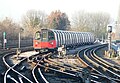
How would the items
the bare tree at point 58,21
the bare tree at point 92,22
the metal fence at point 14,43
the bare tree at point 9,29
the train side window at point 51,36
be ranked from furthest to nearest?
the bare tree at point 92,22
the bare tree at point 58,21
the bare tree at point 9,29
the metal fence at point 14,43
the train side window at point 51,36

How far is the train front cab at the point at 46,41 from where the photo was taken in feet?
98.9

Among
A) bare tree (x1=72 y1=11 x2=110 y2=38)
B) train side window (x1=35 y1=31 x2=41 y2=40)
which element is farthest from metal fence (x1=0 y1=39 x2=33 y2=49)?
bare tree (x1=72 y1=11 x2=110 y2=38)

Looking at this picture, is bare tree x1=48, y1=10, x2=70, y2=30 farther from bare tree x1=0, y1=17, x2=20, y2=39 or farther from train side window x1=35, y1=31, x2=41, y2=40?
train side window x1=35, y1=31, x2=41, y2=40

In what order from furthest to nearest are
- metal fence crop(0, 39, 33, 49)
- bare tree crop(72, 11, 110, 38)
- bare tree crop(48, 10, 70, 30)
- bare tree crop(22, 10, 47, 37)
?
bare tree crop(72, 11, 110, 38), bare tree crop(48, 10, 70, 30), bare tree crop(22, 10, 47, 37), metal fence crop(0, 39, 33, 49)

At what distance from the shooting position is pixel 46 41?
99.2 ft

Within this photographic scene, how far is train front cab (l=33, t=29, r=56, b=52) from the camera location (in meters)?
30.1

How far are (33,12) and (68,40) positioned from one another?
5371cm

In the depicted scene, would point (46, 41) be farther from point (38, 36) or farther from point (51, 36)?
point (38, 36)

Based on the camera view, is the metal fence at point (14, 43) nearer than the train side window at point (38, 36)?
No

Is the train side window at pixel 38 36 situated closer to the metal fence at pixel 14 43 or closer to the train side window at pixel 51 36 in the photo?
the train side window at pixel 51 36

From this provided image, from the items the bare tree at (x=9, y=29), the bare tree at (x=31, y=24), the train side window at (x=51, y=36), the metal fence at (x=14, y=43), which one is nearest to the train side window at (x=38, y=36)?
the train side window at (x=51, y=36)

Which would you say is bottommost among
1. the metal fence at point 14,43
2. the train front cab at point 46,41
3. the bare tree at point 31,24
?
the metal fence at point 14,43

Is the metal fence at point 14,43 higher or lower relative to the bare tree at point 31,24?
lower

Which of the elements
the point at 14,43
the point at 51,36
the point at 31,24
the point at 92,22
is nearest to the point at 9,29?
the point at 14,43
